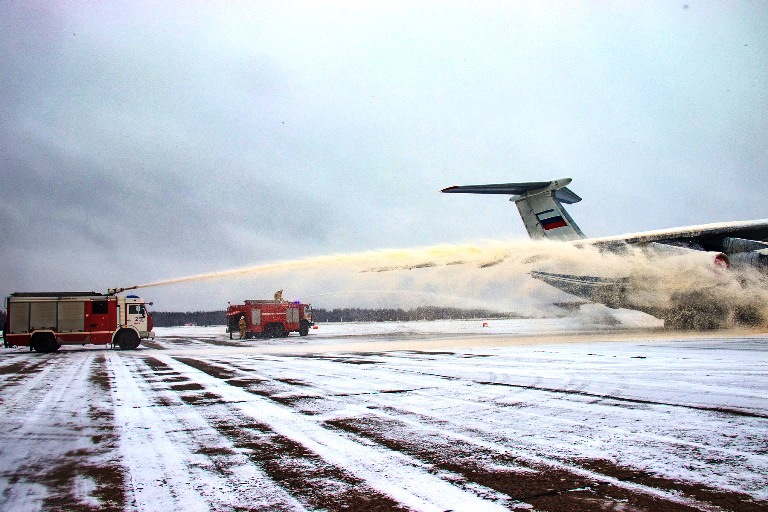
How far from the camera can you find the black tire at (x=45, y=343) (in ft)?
74.5

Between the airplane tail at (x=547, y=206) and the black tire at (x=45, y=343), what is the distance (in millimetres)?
21860

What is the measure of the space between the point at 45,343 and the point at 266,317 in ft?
46.8

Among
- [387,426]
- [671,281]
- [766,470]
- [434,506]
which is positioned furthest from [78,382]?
[671,281]

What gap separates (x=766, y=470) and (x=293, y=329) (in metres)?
34.3

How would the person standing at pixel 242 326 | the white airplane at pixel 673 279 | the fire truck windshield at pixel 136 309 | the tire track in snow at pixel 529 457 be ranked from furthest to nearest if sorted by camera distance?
the person standing at pixel 242 326 < the fire truck windshield at pixel 136 309 < the white airplane at pixel 673 279 < the tire track in snow at pixel 529 457

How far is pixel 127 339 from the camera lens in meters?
24.5

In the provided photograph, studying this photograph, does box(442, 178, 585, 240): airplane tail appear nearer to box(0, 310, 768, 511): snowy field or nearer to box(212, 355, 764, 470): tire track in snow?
box(0, 310, 768, 511): snowy field

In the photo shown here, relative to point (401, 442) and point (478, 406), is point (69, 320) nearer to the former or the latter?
point (478, 406)

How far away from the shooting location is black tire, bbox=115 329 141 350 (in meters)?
24.3

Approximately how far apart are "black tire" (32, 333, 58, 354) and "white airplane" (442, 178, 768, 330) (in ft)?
60.4

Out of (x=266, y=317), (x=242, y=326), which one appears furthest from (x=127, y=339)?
(x=266, y=317)

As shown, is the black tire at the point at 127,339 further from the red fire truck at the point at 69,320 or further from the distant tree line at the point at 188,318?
the distant tree line at the point at 188,318

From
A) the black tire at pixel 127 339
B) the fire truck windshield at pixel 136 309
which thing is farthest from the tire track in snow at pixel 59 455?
the fire truck windshield at pixel 136 309

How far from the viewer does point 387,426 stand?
577 centimetres
